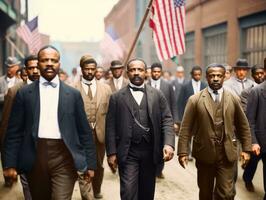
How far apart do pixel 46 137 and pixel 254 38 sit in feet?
35.8

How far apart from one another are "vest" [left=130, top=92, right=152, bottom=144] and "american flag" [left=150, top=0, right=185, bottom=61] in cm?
346

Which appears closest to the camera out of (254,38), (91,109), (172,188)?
(91,109)

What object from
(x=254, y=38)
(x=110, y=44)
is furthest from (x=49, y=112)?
(x=110, y=44)

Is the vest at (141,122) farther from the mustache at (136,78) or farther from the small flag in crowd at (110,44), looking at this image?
the small flag in crowd at (110,44)

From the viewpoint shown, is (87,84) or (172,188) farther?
(172,188)

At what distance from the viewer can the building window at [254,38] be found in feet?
42.1

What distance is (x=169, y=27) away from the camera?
8.39m

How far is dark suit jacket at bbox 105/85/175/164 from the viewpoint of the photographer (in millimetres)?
4965

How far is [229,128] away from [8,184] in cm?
428

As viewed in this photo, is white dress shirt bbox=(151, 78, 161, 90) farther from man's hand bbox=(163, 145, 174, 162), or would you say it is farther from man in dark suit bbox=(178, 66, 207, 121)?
man's hand bbox=(163, 145, 174, 162)

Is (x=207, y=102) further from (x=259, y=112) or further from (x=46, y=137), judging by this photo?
(x=46, y=137)

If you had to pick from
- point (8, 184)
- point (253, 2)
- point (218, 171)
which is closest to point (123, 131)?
point (218, 171)

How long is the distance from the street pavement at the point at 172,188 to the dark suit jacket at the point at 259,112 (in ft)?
4.02

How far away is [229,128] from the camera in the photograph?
4.96 m
